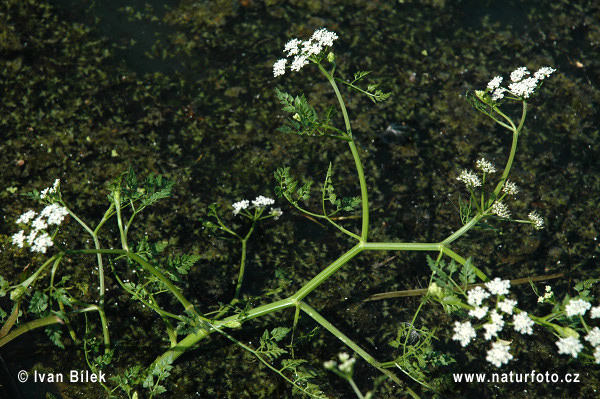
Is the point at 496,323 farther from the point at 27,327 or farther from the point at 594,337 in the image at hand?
the point at 27,327

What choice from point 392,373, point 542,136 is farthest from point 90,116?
point 542,136

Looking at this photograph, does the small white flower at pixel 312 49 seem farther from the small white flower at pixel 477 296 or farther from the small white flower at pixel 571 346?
the small white flower at pixel 571 346

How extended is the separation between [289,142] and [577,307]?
2.14 meters

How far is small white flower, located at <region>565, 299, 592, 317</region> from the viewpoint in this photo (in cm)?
189

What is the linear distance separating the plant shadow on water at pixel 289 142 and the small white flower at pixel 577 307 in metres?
1.13

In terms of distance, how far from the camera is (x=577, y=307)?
6.23ft

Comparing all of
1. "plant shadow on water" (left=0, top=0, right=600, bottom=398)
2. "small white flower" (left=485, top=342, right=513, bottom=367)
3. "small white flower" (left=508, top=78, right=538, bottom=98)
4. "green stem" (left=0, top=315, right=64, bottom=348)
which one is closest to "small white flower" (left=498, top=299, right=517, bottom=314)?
"small white flower" (left=485, top=342, right=513, bottom=367)

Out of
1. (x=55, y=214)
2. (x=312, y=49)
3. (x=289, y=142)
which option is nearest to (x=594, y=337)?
(x=312, y=49)

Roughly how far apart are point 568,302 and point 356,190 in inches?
64.7

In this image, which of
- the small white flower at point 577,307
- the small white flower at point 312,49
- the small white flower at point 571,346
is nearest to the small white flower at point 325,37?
the small white flower at point 312,49

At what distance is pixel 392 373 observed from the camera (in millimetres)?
2633

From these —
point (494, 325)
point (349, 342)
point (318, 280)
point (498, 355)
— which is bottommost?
point (349, 342)

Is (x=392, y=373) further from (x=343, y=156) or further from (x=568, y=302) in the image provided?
(x=343, y=156)

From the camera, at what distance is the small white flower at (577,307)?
1.89 meters
